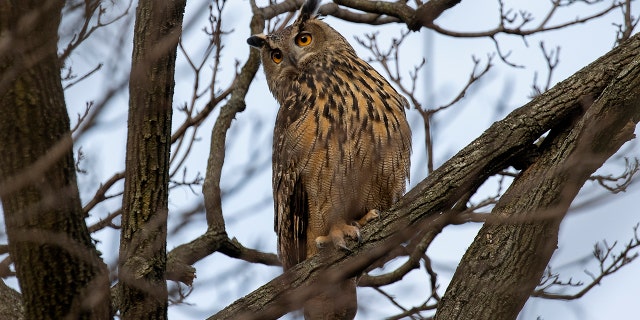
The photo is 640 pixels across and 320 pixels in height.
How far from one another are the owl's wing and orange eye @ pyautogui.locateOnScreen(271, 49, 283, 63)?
51cm

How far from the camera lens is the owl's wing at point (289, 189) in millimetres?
3945

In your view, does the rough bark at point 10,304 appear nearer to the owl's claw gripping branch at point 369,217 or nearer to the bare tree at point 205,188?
the bare tree at point 205,188

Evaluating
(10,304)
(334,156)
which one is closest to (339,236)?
(334,156)

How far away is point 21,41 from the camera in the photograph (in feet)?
6.91

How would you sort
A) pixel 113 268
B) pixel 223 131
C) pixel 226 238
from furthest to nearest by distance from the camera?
1. pixel 223 131
2. pixel 226 238
3. pixel 113 268

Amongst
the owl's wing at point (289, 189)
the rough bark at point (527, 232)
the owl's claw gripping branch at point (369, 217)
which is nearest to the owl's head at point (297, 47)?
the owl's wing at point (289, 189)

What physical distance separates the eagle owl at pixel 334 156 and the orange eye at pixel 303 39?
0.71 feet

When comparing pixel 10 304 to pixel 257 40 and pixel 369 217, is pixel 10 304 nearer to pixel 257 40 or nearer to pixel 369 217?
pixel 369 217

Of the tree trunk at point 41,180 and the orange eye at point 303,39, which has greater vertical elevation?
the orange eye at point 303,39

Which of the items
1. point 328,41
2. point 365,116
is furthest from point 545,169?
point 328,41

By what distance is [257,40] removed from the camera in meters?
4.65

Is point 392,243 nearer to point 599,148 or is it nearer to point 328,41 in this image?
point 599,148

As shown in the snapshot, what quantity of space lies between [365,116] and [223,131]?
0.99 m

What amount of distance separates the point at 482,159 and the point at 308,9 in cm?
177
